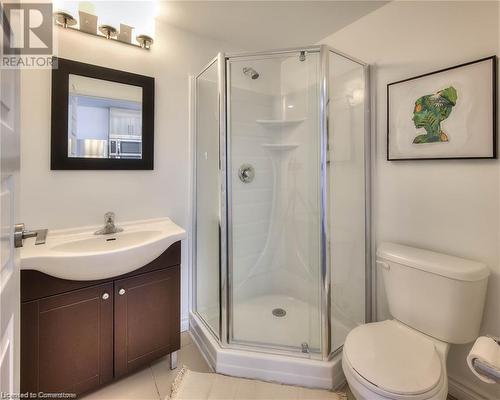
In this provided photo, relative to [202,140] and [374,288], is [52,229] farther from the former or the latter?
[374,288]

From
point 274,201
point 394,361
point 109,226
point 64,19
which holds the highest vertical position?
point 64,19

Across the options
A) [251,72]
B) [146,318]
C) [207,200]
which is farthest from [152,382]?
[251,72]

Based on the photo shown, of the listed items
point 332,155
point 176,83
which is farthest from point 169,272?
point 176,83

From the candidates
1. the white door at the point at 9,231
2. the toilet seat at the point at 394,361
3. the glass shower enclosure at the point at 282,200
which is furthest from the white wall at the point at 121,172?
the toilet seat at the point at 394,361

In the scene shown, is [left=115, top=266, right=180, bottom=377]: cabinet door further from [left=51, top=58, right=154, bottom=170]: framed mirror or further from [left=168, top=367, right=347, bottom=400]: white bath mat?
[left=51, top=58, right=154, bottom=170]: framed mirror

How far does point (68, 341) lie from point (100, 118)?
128 cm

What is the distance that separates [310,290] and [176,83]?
6.18 ft

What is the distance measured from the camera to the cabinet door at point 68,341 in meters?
1.20

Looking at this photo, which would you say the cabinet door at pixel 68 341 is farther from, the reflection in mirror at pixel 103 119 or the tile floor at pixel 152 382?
the reflection in mirror at pixel 103 119

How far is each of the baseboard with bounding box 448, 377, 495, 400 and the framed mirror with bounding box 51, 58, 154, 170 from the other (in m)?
2.28

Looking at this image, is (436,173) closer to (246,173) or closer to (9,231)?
(246,173)

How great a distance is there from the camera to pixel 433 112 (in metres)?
1.48

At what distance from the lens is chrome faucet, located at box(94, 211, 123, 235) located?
165 cm

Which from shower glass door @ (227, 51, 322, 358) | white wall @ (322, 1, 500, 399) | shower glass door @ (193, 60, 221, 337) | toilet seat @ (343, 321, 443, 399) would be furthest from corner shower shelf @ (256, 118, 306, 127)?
toilet seat @ (343, 321, 443, 399)
